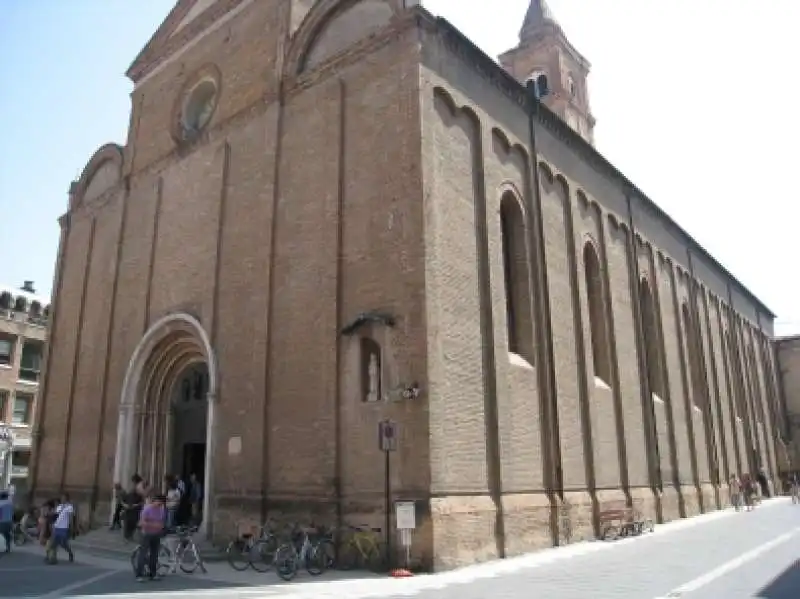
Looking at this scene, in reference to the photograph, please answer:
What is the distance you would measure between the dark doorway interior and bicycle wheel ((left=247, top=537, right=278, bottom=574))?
663cm

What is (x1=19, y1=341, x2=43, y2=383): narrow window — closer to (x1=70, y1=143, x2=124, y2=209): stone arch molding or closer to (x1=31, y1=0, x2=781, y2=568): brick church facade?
(x1=31, y1=0, x2=781, y2=568): brick church facade

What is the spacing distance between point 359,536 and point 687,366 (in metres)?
17.9

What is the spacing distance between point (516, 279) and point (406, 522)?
281 inches

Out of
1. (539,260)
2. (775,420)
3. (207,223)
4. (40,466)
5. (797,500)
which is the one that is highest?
(207,223)

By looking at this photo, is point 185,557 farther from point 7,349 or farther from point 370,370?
point 7,349

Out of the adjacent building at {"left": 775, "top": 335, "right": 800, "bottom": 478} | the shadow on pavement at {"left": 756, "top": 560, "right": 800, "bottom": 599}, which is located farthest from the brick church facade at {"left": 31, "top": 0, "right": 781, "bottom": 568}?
the adjacent building at {"left": 775, "top": 335, "right": 800, "bottom": 478}

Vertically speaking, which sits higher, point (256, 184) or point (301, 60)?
point (301, 60)

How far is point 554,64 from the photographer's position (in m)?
31.7

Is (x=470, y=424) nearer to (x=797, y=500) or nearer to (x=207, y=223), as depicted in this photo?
(x=207, y=223)

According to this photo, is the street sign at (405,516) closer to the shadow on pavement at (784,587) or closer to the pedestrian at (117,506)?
the shadow on pavement at (784,587)

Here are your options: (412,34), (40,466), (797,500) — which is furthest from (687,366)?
(40,466)

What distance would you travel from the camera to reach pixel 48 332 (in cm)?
2238

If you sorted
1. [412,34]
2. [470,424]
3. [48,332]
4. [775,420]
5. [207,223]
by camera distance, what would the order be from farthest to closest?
[775,420] < [48,332] < [207,223] < [412,34] < [470,424]

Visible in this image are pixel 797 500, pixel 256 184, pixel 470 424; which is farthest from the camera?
pixel 797 500
